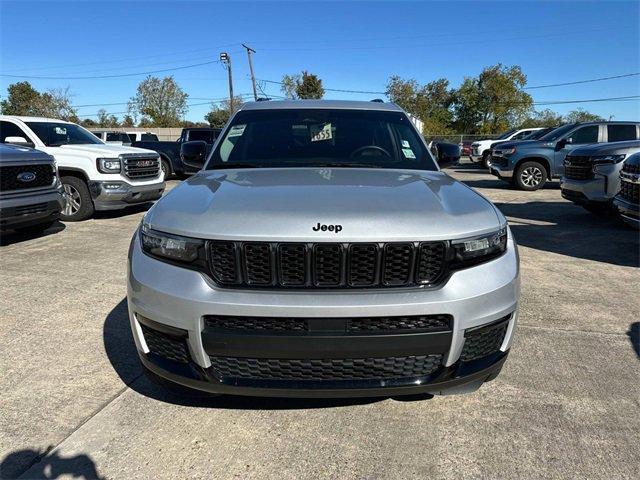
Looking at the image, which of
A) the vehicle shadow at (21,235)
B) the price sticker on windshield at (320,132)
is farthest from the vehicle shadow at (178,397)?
the vehicle shadow at (21,235)

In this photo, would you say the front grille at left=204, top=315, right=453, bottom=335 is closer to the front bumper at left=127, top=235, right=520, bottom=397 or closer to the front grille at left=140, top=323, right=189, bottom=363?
the front bumper at left=127, top=235, right=520, bottom=397

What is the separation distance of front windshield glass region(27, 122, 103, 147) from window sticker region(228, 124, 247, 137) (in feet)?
22.5

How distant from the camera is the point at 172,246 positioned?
2307mm

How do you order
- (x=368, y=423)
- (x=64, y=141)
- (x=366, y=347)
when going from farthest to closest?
1. (x=64, y=141)
2. (x=368, y=423)
3. (x=366, y=347)

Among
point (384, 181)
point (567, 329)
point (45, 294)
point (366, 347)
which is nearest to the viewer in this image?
point (366, 347)

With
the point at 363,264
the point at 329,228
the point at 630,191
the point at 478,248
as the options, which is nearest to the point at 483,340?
the point at 478,248

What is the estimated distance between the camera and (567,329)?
391cm

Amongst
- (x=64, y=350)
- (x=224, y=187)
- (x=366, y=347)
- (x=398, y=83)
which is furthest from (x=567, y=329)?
(x=398, y=83)

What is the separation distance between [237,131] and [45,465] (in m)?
2.55

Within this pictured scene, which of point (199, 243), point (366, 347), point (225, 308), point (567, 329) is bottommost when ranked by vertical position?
point (567, 329)

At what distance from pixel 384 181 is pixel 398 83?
6107 centimetres

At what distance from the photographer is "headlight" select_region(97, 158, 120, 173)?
8.66 metres

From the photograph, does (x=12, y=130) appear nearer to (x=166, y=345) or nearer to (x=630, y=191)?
(x=166, y=345)

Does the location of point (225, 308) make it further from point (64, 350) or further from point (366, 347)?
point (64, 350)
